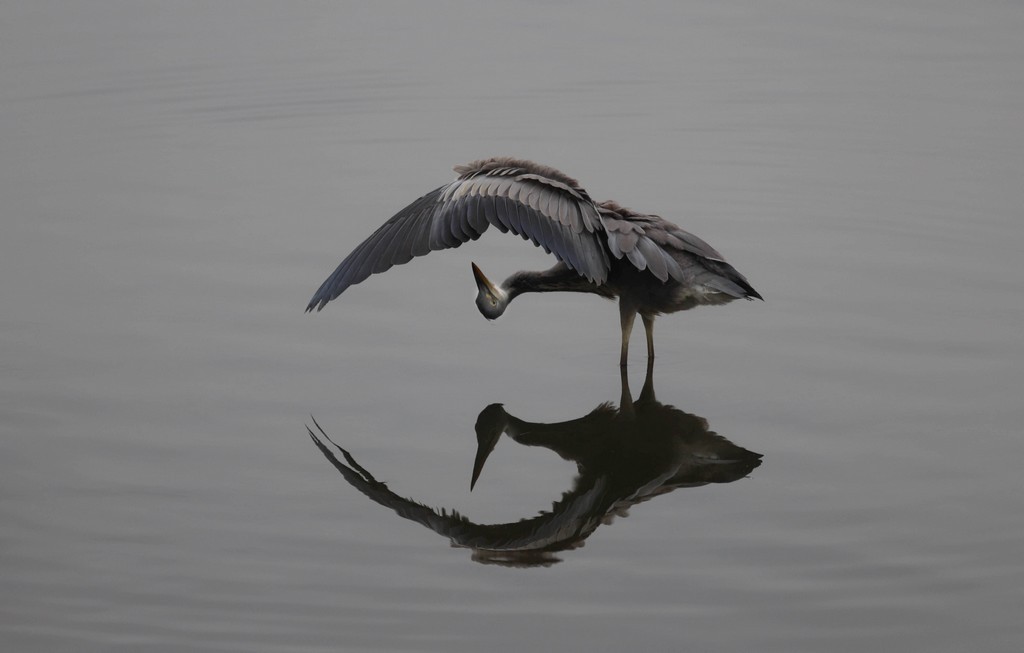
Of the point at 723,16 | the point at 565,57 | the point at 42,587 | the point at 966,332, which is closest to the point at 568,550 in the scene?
the point at 42,587

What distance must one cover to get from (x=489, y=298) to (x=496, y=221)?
93cm

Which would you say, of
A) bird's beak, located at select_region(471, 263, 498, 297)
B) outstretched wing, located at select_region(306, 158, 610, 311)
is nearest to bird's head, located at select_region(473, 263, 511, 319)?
bird's beak, located at select_region(471, 263, 498, 297)

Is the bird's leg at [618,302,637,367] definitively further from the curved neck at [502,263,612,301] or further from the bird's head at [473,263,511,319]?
the bird's head at [473,263,511,319]

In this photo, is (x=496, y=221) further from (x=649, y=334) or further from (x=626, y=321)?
(x=649, y=334)

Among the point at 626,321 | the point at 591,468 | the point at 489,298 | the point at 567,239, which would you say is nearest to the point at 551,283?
the point at 489,298

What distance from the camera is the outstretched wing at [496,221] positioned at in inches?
305

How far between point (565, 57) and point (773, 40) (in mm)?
2317

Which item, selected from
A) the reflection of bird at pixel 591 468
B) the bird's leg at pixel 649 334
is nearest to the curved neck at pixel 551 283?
the bird's leg at pixel 649 334

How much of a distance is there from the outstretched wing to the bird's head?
643 mm

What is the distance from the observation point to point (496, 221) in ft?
25.5

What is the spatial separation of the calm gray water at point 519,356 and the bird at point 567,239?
55cm

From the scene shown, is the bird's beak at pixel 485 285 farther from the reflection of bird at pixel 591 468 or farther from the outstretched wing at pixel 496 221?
the reflection of bird at pixel 591 468

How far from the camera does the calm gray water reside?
6031 millimetres

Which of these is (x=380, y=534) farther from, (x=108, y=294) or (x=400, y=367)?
(x=108, y=294)
